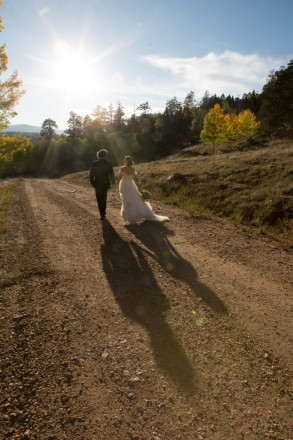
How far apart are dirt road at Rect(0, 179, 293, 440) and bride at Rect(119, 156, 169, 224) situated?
2.52 metres

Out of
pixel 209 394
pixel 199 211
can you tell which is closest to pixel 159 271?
pixel 209 394

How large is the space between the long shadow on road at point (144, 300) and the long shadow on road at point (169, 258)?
408 millimetres

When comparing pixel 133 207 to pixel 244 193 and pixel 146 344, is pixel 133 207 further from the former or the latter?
pixel 244 193

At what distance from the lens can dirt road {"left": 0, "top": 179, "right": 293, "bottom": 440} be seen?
2246mm

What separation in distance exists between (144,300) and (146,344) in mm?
1011

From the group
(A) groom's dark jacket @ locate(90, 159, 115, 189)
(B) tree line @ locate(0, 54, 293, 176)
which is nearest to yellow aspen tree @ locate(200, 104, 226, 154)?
(B) tree line @ locate(0, 54, 293, 176)

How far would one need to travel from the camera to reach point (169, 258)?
5.86 metres

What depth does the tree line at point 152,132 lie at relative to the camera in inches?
1526

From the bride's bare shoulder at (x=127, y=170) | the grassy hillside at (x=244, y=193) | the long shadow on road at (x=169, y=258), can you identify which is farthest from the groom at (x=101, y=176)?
the grassy hillside at (x=244, y=193)

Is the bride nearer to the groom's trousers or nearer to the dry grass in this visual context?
the groom's trousers

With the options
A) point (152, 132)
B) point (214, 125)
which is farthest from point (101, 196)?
point (152, 132)

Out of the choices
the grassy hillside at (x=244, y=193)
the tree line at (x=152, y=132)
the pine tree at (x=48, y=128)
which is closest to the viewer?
the grassy hillside at (x=244, y=193)

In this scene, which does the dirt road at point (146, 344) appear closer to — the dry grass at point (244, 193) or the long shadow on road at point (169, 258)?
the long shadow on road at point (169, 258)

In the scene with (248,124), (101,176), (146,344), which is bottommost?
(146,344)
